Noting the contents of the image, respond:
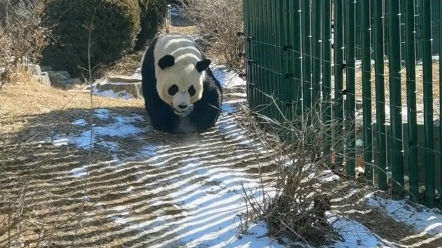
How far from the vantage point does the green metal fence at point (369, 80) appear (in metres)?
5.49

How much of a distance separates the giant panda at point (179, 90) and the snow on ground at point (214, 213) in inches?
20.6

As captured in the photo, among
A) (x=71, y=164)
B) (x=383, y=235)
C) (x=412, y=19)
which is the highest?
(x=412, y=19)

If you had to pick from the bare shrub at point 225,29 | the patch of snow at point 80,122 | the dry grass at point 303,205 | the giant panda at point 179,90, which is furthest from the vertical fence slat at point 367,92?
the bare shrub at point 225,29

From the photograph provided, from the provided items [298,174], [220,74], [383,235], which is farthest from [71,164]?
[220,74]

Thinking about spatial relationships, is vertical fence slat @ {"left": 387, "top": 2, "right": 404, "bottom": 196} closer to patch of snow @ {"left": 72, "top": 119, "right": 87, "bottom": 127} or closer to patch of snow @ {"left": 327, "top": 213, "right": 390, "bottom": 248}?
patch of snow @ {"left": 327, "top": 213, "right": 390, "bottom": 248}

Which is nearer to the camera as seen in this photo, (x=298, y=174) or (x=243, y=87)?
(x=298, y=174)

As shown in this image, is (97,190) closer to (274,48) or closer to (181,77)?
(181,77)

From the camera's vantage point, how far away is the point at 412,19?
546cm

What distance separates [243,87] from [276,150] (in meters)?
5.30

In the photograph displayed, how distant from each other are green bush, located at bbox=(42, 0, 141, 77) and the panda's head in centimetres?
659

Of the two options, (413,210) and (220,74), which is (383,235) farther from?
(220,74)

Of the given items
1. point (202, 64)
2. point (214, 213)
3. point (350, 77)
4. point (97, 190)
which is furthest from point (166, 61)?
point (214, 213)

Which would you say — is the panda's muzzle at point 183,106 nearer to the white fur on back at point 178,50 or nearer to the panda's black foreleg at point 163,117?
the panda's black foreleg at point 163,117

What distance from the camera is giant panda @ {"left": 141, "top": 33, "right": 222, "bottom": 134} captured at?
7164 mm
